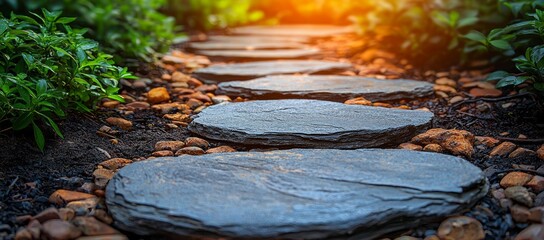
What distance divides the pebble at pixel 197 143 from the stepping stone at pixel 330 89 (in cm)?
72

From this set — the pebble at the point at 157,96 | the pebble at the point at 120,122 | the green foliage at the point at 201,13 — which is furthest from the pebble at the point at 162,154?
the green foliage at the point at 201,13

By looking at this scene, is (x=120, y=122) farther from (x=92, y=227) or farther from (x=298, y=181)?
(x=298, y=181)

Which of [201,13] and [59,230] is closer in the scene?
[59,230]

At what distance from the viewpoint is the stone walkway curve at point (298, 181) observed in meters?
1.42

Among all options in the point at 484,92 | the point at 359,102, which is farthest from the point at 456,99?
the point at 359,102

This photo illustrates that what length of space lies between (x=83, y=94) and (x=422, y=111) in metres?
1.44

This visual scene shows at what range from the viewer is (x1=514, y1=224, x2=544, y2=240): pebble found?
146 cm

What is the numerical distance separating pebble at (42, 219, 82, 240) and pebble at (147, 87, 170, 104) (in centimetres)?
125

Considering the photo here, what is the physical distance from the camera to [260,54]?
13.1ft

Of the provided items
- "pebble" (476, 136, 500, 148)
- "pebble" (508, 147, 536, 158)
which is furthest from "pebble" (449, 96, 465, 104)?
"pebble" (508, 147, 536, 158)

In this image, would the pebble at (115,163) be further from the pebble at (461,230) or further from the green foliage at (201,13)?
the green foliage at (201,13)

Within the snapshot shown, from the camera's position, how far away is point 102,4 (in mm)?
3773

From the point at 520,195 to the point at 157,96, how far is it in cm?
176

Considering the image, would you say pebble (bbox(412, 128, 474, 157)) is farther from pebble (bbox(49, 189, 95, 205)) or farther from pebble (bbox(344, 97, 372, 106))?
pebble (bbox(49, 189, 95, 205))
